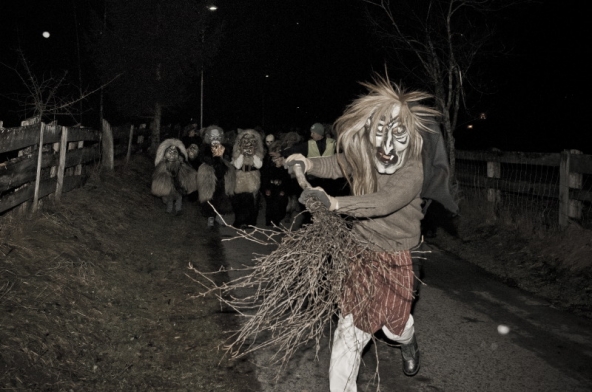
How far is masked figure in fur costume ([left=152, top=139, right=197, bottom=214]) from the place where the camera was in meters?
11.6

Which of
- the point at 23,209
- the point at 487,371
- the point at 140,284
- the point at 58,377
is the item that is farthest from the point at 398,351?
the point at 23,209

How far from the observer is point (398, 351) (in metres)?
5.09

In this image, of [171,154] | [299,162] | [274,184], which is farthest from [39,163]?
[299,162]

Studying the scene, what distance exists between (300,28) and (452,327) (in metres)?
46.7

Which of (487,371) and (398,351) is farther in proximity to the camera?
(398,351)

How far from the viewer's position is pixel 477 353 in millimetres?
4980

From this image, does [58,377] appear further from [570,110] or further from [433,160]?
[570,110]

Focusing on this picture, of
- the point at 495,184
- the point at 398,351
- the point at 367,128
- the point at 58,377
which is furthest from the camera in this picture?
the point at 495,184

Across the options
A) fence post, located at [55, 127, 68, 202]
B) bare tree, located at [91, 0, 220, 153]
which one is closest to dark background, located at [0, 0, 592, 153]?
bare tree, located at [91, 0, 220, 153]

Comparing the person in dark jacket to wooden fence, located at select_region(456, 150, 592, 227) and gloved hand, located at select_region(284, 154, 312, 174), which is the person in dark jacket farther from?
gloved hand, located at select_region(284, 154, 312, 174)

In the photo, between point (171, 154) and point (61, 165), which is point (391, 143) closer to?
point (61, 165)

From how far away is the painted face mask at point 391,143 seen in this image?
3.61m

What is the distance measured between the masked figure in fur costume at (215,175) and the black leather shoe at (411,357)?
707 centimetres

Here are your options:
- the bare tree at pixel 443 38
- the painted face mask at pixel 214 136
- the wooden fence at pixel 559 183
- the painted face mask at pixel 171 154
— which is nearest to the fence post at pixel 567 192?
the wooden fence at pixel 559 183
